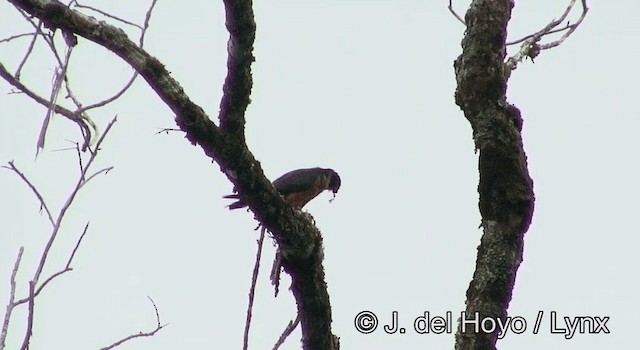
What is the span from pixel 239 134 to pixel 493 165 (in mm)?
982

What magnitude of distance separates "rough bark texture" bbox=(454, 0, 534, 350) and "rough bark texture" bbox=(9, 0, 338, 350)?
606mm

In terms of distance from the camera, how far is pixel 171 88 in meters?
2.86

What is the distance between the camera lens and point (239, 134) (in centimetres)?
300

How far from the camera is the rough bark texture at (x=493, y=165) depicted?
3.21 metres

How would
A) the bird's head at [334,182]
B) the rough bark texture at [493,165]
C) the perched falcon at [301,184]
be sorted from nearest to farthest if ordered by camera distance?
the rough bark texture at [493,165] → the perched falcon at [301,184] → the bird's head at [334,182]

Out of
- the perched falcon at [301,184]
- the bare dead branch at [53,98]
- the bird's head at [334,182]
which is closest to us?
the bare dead branch at [53,98]

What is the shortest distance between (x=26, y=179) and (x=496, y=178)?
67.6 inches

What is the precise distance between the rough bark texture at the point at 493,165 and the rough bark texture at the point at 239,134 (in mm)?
606

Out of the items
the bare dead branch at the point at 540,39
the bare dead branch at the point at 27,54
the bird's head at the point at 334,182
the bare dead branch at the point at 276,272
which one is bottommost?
the bare dead branch at the point at 276,272

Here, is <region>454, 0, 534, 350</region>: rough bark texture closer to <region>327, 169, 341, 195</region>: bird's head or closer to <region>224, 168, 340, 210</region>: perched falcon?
<region>224, 168, 340, 210</region>: perched falcon

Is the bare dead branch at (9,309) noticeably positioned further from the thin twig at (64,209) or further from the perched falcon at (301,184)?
the perched falcon at (301,184)

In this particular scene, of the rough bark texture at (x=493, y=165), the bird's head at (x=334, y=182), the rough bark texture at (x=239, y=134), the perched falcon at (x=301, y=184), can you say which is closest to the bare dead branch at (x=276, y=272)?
the rough bark texture at (x=239, y=134)

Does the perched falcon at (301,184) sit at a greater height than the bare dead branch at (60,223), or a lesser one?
greater

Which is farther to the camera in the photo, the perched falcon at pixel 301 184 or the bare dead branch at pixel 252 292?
the perched falcon at pixel 301 184
